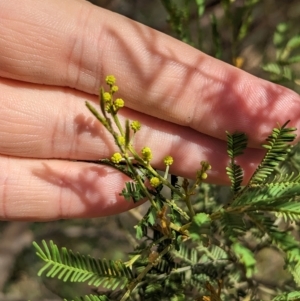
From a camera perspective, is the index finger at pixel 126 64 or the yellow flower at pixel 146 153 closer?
the yellow flower at pixel 146 153

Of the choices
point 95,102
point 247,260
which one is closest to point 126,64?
point 95,102

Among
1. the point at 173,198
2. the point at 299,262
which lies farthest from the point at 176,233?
the point at 299,262

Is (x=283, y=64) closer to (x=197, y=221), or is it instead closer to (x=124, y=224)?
(x=197, y=221)

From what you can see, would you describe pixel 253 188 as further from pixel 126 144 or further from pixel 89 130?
pixel 89 130

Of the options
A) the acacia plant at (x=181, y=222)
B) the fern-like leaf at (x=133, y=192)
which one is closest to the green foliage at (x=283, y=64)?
the acacia plant at (x=181, y=222)

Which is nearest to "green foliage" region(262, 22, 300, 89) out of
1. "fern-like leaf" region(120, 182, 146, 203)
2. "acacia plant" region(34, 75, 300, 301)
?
"acacia plant" region(34, 75, 300, 301)

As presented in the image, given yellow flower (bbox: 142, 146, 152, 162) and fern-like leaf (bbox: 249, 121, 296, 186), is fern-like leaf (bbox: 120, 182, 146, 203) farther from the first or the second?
fern-like leaf (bbox: 249, 121, 296, 186)

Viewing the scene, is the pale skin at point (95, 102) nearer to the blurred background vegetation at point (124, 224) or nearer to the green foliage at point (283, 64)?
the green foliage at point (283, 64)
